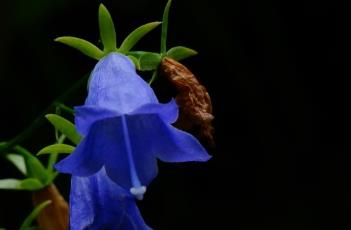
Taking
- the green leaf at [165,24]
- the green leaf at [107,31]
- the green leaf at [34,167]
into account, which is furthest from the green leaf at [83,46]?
the green leaf at [34,167]

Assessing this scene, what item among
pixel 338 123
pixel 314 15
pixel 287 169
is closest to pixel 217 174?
pixel 287 169

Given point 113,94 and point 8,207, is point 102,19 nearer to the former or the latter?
point 113,94

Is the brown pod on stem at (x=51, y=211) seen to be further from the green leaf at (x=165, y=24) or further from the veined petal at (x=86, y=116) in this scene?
the veined petal at (x=86, y=116)

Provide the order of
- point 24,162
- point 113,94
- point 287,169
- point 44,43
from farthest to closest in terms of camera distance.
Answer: point 287,169
point 44,43
point 24,162
point 113,94

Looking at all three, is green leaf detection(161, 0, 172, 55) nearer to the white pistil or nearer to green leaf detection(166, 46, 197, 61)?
green leaf detection(166, 46, 197, 61)

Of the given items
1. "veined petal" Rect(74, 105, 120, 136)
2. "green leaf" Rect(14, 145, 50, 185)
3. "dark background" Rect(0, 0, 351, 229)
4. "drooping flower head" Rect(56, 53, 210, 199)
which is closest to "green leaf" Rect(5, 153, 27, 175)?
"green leaf" Rect(14, 145, 50, 185)

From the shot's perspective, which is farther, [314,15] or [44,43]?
[314,15]
